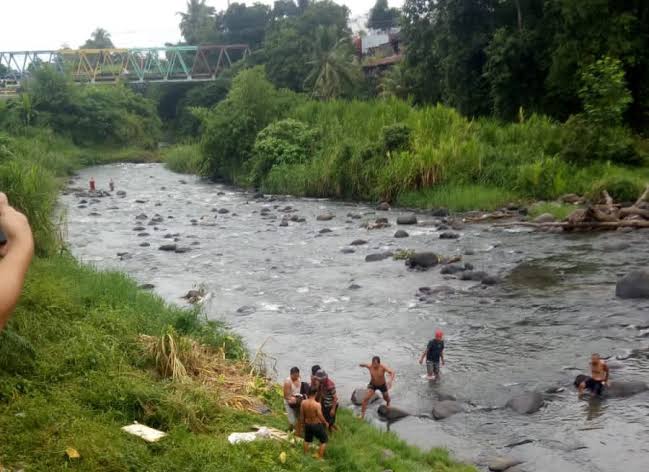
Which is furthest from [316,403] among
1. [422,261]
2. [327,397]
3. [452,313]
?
[422,261]

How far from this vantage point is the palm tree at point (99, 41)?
357 feet

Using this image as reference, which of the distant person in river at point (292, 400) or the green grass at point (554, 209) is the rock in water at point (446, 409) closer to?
the distant person in river at point (292, 400)

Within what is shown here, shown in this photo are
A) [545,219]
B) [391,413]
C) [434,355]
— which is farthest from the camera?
[545,219]

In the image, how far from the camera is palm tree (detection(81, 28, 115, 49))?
109m

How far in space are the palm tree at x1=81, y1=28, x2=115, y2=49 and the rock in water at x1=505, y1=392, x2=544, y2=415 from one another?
353 ft

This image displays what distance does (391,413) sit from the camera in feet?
35.5

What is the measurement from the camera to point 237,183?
44.0m

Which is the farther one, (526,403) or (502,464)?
(526,403)

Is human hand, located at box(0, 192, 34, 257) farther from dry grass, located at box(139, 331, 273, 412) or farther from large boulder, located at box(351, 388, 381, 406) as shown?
large boulder, located at box(351, 388, 381, 406)

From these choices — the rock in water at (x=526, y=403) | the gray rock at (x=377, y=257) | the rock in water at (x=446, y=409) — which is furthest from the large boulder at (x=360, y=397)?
the gray rock at (x=377, y=257)

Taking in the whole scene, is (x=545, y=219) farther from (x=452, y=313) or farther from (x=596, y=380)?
(x=596, y=380)

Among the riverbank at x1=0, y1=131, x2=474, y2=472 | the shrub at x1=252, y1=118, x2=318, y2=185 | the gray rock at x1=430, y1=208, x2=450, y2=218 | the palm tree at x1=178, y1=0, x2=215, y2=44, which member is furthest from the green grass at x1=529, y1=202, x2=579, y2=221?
the palm tree at x1=178, y1=0, x2=215, y2=44

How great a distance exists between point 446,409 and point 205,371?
3.63 m

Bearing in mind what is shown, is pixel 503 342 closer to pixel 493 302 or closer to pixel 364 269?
pixel 493 302
